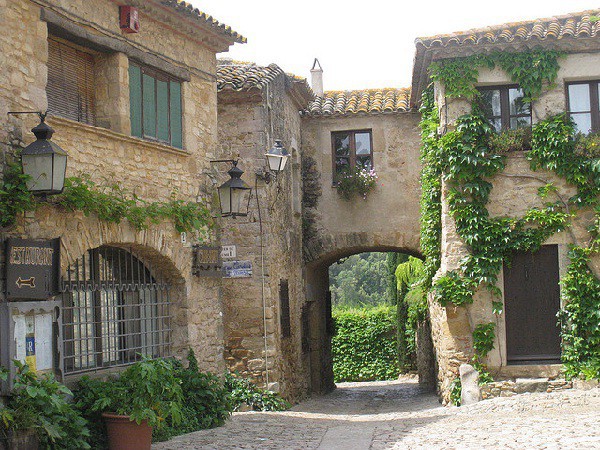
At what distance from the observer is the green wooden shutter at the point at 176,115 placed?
1113 cm

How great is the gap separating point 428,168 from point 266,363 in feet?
14.7

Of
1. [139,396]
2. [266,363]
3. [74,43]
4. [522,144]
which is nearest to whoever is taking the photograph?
[139,396]

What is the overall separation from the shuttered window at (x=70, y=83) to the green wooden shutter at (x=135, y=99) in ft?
1.68

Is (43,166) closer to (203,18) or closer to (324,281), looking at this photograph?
(203,18)

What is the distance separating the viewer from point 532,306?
1344 cm

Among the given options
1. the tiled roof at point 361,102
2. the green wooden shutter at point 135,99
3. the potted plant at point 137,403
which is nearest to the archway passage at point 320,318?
the tiled roof at point 361,102

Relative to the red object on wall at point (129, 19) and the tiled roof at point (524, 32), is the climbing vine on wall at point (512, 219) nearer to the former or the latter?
the tiled roof at point (524, 32)

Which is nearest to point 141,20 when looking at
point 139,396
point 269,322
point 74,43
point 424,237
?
point 74,43

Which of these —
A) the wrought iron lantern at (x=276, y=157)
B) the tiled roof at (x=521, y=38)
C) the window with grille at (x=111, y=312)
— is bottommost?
the window with grille at (x=111, y=312)

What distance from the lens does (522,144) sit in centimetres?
1354

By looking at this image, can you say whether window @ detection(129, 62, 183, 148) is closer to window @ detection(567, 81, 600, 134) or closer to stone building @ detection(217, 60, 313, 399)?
stone building @ detection(217, 60, 313, 399)

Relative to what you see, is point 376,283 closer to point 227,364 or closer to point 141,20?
point 227,364

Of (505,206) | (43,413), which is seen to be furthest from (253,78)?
(43,413)

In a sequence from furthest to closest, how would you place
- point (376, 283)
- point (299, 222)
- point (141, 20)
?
point (376, 283) < point (299, 222) < point (141, 20)
